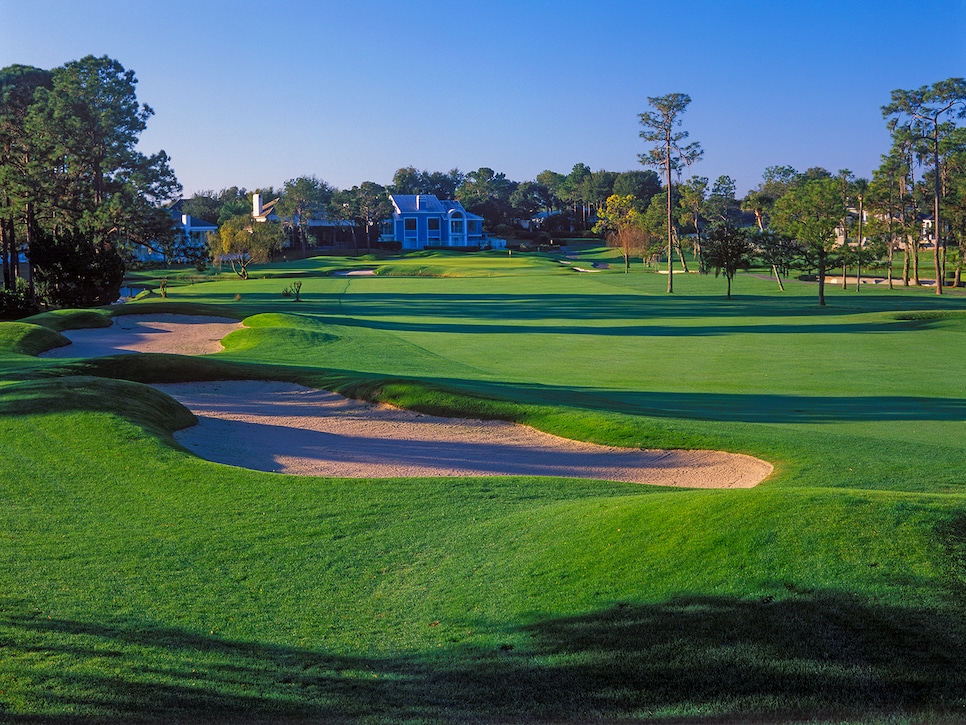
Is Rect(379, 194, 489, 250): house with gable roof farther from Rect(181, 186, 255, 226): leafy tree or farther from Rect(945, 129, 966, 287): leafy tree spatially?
Rect(945, 129, 966, 287): leafy tree

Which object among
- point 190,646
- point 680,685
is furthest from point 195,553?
point 680,685

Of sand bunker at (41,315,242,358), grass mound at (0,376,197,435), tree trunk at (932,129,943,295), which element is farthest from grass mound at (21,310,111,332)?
tree trunk at (932,129,943,295)

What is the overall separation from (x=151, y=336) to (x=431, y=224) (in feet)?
374

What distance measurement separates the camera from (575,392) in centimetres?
2112

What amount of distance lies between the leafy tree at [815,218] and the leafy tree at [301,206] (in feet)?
219

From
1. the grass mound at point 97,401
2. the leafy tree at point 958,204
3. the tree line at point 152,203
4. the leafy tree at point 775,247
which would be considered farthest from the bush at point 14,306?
the leafy tree at point 958,204

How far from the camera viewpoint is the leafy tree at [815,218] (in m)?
61.0

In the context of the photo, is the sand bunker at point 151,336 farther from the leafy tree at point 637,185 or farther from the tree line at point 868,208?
the leafy tree at point 637,185

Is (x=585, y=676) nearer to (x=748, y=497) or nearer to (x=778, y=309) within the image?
(x=748, y=497)

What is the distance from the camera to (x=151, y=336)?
3281cm

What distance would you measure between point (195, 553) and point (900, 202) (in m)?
83.9

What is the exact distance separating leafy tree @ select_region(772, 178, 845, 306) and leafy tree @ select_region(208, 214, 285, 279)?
47.0 m

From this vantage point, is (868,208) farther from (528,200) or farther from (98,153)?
(528,200)

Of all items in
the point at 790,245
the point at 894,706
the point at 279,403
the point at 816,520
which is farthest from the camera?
the point at 790,245
